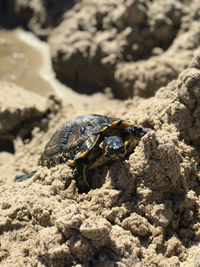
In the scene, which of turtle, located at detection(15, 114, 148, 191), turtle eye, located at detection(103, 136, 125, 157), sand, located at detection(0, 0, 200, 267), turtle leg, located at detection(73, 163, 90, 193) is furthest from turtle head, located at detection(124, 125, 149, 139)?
turtle leg, located at detection(73, 163, 90, 193)

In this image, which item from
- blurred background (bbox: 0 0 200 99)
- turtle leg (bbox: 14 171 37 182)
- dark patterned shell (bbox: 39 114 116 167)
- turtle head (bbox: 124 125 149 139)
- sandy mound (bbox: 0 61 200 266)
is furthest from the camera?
blurred background (bbox: 0 0 200 99)

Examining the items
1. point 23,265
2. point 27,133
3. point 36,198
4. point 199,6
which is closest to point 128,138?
point 36,198

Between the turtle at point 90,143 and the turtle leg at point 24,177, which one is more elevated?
the turtle at point 90,143

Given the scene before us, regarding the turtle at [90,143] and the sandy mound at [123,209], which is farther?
the turtle at [90,143]

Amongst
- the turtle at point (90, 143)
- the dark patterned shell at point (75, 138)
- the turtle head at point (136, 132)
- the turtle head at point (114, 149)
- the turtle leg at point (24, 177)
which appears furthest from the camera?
the turtle leg at point (24, 177)

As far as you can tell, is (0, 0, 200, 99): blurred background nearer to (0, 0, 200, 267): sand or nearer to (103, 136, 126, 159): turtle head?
(0, 0, 200, 267): sand

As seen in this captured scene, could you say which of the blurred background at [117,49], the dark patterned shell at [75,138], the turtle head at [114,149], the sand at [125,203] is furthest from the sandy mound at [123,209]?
the blurred background at [117,49]

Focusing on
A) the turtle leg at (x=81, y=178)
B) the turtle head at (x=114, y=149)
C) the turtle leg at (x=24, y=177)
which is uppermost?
the turtle head at (x=114, y=149)

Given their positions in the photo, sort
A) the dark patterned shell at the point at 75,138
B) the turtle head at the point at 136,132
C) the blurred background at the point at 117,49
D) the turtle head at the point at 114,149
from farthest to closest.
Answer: the blurred background at the point at 117,49 → the dark patterned shell at the point at 75,138 → the turtle head at the point at 136,132 → the turtle head at the point at 114,149

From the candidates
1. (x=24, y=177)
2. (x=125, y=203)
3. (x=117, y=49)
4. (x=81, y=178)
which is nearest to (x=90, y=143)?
(x=81, y=178)

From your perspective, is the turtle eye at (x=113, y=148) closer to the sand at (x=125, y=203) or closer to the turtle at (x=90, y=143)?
the turtle at (x=90, y=143)
